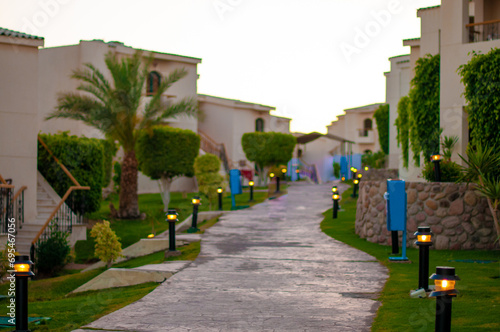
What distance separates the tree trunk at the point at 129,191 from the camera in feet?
76.8

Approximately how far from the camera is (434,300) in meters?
7.27

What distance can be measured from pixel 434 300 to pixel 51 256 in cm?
980

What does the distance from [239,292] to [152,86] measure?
102ft

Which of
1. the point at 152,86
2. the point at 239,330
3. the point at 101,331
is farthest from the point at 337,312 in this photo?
the point at 152,86

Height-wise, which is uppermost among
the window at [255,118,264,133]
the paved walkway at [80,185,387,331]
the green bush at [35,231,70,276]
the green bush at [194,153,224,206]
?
the window at [255,118,264,133]

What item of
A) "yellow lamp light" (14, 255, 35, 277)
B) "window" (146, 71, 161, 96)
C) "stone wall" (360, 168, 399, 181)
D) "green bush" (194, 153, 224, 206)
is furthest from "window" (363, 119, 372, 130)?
"yellow lamp light" (14, 255, 35, 277)

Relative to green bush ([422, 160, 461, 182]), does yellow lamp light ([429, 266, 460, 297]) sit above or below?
below

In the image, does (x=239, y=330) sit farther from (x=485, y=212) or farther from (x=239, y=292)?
(x=485, y=212)

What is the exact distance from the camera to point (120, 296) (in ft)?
27.4

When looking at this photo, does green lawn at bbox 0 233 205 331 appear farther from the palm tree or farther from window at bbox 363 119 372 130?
window at bbox 363 119 372 130

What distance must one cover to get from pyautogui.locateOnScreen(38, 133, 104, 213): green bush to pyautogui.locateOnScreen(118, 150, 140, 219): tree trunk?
284cm

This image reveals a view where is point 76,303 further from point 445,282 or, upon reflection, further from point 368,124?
point 368,124

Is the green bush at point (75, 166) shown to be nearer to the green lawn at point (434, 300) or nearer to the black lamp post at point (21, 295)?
the green lawn at point (434, 300)

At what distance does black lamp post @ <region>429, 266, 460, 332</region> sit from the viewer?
205 inches
